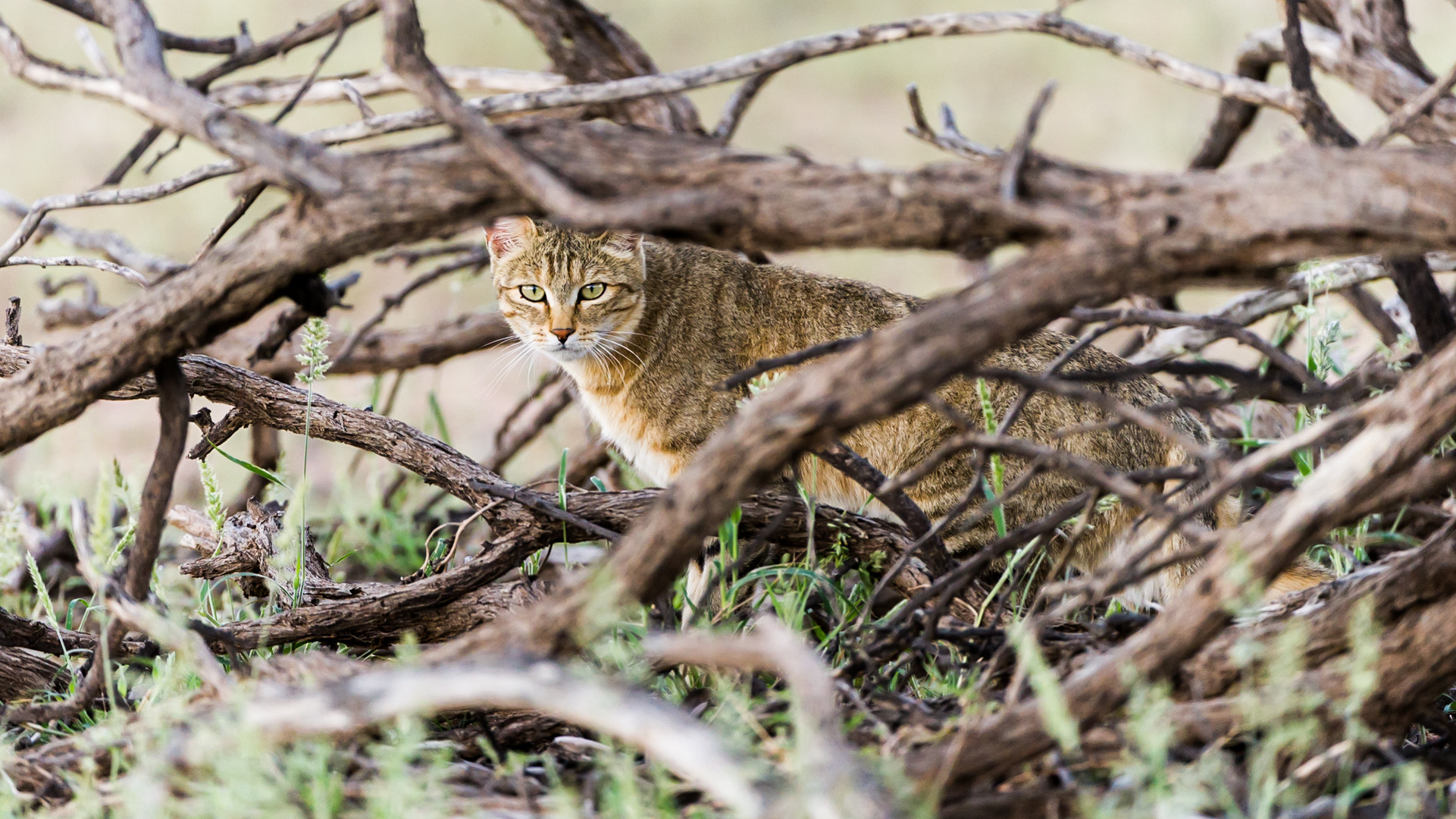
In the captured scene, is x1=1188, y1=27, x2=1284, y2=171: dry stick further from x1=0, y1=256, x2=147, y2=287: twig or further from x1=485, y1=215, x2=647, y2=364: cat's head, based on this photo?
x1=0, y1=256, x2=147, y2=287: twig

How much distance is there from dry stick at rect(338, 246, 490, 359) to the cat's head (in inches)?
17.8

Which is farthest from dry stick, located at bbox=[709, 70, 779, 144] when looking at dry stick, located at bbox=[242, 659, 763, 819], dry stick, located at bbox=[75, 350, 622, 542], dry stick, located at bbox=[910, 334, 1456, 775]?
dry stick, located at bbox=[242, 659, 763, 819]

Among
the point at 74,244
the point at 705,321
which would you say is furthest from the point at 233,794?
the point at 74,244

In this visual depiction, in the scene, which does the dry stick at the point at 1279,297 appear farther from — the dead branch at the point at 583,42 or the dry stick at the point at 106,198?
the dry stick at the point at 106,198

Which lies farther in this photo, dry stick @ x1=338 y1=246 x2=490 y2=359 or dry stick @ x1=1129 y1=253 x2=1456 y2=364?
dry stick @ x1=338 y1=246 x2=490 y2=359

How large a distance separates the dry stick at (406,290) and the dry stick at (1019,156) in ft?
9.52

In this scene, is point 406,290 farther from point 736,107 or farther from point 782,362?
point 782,362

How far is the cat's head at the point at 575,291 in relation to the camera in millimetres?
3863

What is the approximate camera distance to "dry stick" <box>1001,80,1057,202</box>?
144cm

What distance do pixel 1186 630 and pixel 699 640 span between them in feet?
2.08

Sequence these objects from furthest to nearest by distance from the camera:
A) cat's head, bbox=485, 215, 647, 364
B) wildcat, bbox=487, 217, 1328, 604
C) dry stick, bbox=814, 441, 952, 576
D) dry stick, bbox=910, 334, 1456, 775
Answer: cat's head, bbox=485, 215, 647, 364 → wildcat, bbox=487, 217, 1328, 604 → dry stick, bbox=814, 441, 952, 576 → dry stick, bbox=910, 334, 1456, 775

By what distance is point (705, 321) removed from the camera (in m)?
3.86

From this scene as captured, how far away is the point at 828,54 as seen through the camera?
2.76 metres

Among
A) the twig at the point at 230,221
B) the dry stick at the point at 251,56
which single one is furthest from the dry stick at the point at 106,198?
the dry stick at the point at 251,56
